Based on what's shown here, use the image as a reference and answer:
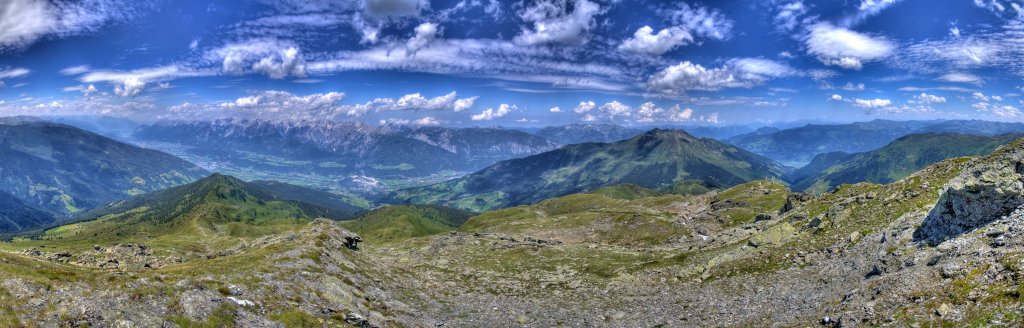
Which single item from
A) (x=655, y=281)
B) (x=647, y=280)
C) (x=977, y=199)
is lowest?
(x=647, y=280)

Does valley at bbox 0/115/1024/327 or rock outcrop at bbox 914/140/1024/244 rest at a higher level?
rock outcrop at bbox 914/140/1024/244

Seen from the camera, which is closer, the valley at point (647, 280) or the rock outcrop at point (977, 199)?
the valley at point (647, 280)

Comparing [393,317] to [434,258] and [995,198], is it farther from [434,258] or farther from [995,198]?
[995,198]

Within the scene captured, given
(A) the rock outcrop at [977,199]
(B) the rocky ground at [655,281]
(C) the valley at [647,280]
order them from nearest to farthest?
(B) the rocky ground at [655,281], (C) the valley at [647,280], (A) the rock outcrop at [977,199]

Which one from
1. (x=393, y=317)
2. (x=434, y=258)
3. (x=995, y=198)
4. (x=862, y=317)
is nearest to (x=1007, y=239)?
(x=995, y=198)

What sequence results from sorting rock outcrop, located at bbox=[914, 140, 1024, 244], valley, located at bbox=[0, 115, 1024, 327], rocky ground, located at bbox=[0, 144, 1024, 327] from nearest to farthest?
rocky ground, located at bbox=[0, 144, 1024, 327], valley, located at bbox=[0, 115, 1024, 327], rock outcrop, located at bbox=[914, 140, 1024, 244]

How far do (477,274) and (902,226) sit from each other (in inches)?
2087

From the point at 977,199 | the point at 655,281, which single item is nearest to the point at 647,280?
the point at 655,281

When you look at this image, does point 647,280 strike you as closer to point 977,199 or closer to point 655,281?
point 655,281

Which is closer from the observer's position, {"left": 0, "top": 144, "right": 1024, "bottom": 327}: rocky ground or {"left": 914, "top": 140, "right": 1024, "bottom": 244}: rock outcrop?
{"left": 0, "top": 144, "right": 1024, "bottom": 327}: rocky ground

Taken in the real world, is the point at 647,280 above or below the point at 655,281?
below

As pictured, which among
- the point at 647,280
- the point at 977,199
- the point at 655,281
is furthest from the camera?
the point at 647,280

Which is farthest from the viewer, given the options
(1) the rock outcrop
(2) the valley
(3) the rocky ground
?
(1) the rock outcrop

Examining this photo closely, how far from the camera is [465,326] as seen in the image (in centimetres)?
4794
